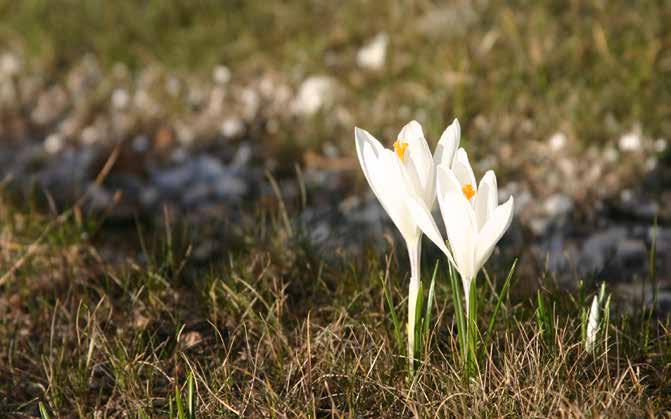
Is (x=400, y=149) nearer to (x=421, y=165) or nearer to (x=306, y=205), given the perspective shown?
(x=421, y=165)

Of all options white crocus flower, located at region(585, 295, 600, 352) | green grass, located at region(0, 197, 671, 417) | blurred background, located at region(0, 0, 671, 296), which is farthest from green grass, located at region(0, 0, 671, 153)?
white crocus flower, located at region(585, 295, 600, 352)

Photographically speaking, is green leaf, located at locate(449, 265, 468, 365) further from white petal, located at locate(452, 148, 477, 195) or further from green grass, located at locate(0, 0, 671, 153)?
green grass, located at locate(0, 0, 671, 153)

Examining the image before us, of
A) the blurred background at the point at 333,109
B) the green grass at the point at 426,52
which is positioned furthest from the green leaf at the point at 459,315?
the green grass at the point at 426,52

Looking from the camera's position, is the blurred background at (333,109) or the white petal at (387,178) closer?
the white petal at (387,178)

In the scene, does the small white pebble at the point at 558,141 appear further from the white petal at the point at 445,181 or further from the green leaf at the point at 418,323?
the white petal at the point at 445,181

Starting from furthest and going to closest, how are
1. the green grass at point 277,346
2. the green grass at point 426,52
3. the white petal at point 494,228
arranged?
the green grass at point 426,52
the green grass at point 277,346
the white petal at point 494,228

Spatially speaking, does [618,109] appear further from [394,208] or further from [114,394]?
[114,394]
